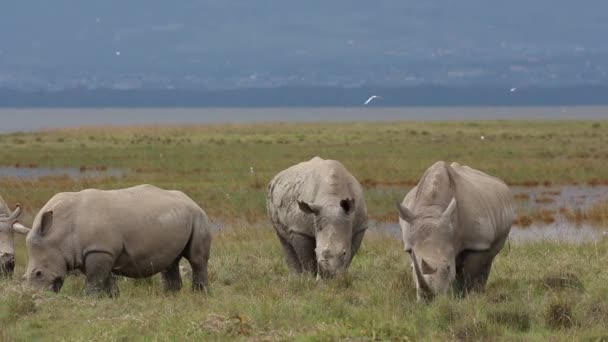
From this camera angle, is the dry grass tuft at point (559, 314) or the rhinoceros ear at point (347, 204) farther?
the rhinoceros ear at point (347, 204)

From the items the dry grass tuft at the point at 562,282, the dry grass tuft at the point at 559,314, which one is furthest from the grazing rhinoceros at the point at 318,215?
the dry grass tuft at the point at 559,314

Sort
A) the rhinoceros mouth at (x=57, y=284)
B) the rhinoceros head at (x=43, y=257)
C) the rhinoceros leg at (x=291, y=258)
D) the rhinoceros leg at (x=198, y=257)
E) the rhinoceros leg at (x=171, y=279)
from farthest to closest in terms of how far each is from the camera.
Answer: the rhinoceros leg at (x=291, y=258), the rhinoceros leg at (x=171, y=279), the rhinoceros leg at (x=198, y=257), the rhinoceros mouth at (x=57, y=284), the rhinoceros head at (x=43, y=257)

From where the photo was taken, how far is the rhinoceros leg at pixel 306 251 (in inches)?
575

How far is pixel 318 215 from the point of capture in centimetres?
1386

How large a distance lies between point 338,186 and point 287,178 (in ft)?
4.48

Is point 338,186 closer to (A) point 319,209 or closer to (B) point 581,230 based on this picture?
(A) point 319,209

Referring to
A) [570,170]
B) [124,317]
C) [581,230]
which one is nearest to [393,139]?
Result: [570,170]

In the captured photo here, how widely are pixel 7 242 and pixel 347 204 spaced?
439cm

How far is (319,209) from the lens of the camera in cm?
1385

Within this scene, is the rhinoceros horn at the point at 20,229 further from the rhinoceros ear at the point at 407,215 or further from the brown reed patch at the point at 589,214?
the brown reed patch at the point at 589,214

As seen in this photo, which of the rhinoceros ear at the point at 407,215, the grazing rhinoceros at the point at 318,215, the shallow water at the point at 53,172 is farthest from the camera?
the shallow water at the point at 53,172

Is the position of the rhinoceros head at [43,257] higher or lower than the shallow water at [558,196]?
higher

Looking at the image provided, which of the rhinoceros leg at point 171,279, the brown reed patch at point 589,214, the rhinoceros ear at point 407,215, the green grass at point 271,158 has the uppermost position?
the rhinoceros ear at point 407,215

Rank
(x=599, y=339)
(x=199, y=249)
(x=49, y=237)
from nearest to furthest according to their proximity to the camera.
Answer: (x=599, y=339) < (x=49, y=237) < (x=199, y=249)
